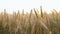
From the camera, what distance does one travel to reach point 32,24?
1.57 meters

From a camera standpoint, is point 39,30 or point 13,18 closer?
point 39,30

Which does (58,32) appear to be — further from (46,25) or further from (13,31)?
(13,31)

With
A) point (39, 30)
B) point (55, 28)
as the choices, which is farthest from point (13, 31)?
point (55, 28)

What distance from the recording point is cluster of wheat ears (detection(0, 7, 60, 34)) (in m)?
1.56

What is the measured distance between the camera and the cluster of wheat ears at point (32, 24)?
156cm

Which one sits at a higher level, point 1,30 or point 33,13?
point 33,13

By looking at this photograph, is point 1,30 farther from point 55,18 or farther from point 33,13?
point 55,18

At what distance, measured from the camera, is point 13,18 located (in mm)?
1683

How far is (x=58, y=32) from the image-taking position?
1.55 m

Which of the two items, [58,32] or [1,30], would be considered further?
[1,30]

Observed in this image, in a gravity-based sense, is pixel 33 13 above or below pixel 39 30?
above

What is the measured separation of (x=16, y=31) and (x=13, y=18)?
0.13 m

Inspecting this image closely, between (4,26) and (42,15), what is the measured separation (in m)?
0.29

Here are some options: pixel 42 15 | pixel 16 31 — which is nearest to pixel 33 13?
pixel 42 15
